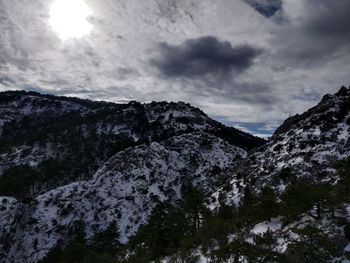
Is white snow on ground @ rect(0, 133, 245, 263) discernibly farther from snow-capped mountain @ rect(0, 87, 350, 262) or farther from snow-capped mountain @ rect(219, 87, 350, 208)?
snow-capped mountain @ rect(219, 87, 350, 208)

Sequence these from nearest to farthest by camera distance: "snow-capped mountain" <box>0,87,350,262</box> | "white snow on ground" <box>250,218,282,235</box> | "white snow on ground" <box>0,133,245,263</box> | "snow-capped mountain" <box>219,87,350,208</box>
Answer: "white snow on ground" <box>250,218,282,235</box>
"snow-capped mountain" <box>0,87,350,262</box>
"snow-capped mountain" <box>219,87,350,208</box>
"white snow on ground" <box>0,133,245,263</box>

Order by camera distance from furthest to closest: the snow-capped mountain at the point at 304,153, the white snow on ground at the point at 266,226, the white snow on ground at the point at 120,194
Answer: the white snow on ground at the point at 120,194 < the snow-capped mountain at the point at 304,153 < the white snow on ground at the point at 266,226

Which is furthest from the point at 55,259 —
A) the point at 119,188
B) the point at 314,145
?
the point at 314,145

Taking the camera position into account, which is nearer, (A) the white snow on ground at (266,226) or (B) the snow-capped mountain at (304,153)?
(A) the white snow on ground at (266,226)

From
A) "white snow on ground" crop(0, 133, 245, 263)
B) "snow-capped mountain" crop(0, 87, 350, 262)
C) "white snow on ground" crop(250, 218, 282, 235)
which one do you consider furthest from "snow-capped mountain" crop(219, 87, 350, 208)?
"white snow on ground" crop(250, 218, 282, 235)

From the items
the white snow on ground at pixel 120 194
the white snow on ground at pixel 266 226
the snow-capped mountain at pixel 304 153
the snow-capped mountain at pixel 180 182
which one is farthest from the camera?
the white snow on ground at pixel 120 194

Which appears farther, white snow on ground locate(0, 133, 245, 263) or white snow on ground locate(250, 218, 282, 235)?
white snow on ground locate(0, 133, 245, 263)

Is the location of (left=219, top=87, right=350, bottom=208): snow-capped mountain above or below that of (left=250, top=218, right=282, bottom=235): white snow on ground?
above

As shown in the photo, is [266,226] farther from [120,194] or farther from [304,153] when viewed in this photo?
[120,194]

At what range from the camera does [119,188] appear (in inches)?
5276

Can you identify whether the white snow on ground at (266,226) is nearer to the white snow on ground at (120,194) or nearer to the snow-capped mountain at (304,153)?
the snow-capped mountain at (304,153)

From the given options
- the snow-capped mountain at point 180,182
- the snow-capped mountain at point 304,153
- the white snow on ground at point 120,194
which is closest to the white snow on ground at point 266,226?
the snow-capped mountain at point 180,182

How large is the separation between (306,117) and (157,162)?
7071cm

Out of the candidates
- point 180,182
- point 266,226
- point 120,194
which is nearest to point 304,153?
point 266,226
